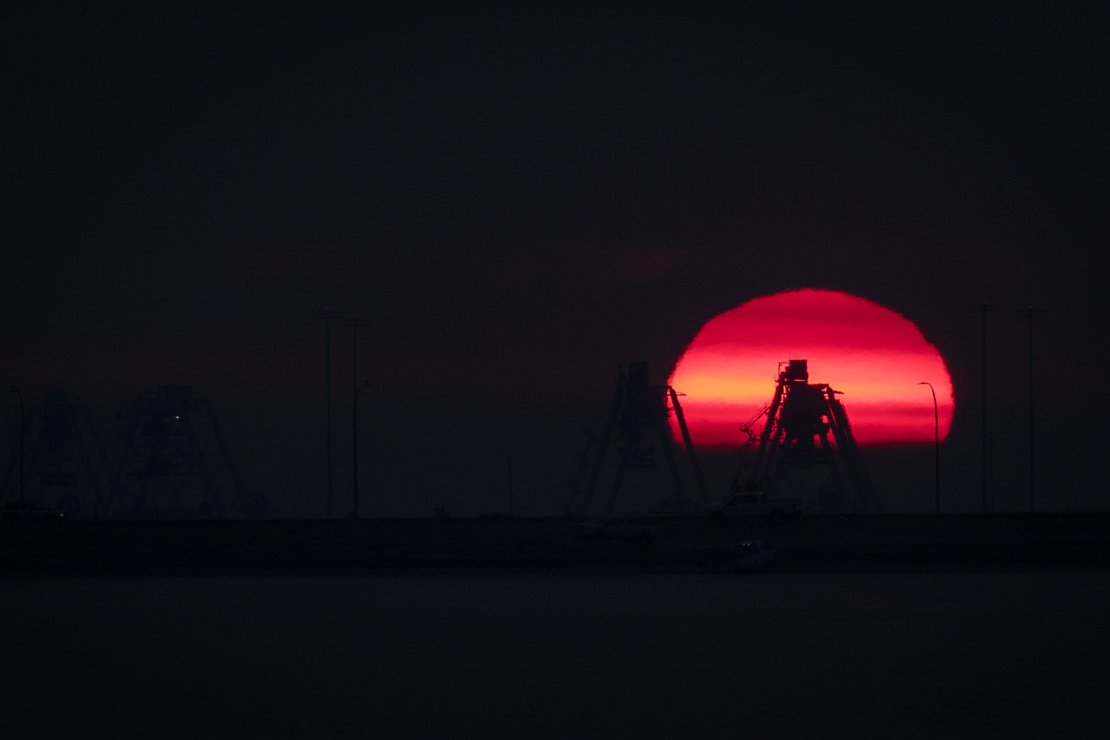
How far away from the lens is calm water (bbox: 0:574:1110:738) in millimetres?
33844

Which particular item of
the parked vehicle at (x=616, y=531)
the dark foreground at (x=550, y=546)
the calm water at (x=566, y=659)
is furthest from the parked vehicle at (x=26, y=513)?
the parked vehicle at (x=616, y=531)

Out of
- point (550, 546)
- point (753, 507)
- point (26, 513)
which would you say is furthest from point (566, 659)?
point (26, 513)

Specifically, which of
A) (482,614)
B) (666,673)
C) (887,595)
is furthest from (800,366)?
(666,673)

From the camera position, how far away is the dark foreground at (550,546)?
61.5m

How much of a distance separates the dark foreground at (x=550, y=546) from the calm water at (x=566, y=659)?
2.25 metres

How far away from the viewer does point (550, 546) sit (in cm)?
6412

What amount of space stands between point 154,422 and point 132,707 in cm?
8755

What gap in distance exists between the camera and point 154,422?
122m

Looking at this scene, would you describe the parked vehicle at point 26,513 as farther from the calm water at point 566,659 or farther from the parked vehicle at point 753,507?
the parked vehicle at point 753,507

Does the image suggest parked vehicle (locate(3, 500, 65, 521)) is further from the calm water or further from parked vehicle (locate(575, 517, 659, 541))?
parked vehicle (locate(575, 517, 659, 541))

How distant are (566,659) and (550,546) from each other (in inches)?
906

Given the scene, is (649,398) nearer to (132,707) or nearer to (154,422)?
(154,422)

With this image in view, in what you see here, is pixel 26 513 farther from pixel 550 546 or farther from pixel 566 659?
pixel 566 659

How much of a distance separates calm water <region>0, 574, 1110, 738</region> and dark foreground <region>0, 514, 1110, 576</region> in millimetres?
2253
